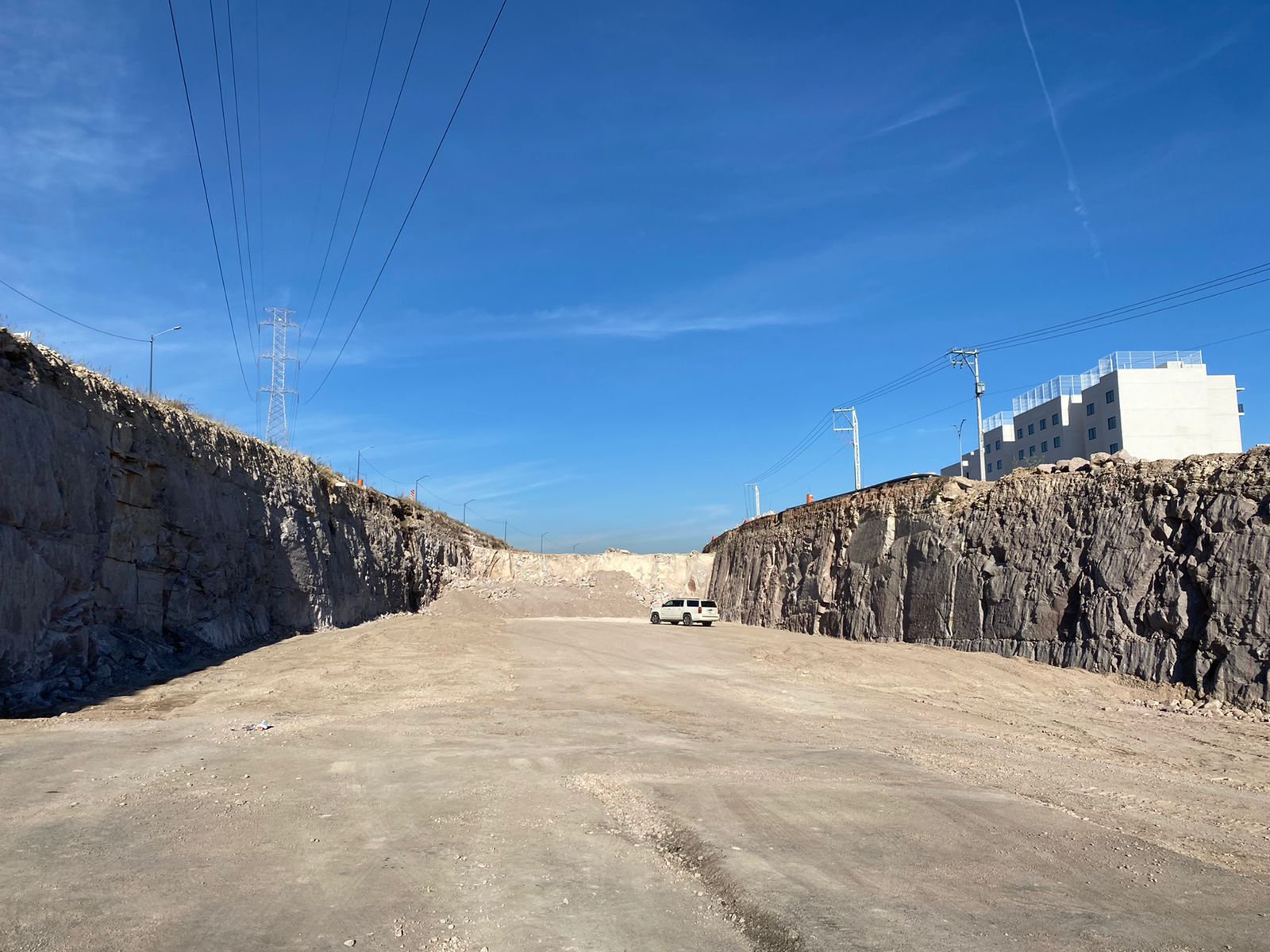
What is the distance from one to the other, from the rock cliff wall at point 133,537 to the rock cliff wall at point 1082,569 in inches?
787

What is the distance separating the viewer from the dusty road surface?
5.29 m

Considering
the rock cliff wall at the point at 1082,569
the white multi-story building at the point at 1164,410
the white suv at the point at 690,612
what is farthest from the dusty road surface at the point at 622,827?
the white multi-story building at the point at 1164,410

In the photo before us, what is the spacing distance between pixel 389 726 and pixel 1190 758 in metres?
11.5

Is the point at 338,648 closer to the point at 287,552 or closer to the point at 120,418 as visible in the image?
the point at 287,552

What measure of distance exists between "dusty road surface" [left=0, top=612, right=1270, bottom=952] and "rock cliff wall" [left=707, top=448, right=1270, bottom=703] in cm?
251

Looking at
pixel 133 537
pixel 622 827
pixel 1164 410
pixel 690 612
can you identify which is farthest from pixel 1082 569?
pixel 1164 410

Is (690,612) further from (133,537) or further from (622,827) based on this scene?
(622,827)

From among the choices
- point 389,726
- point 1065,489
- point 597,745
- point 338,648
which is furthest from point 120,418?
point 1065,489

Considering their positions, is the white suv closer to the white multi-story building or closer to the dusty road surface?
the dusty road surface

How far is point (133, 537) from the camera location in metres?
18.3

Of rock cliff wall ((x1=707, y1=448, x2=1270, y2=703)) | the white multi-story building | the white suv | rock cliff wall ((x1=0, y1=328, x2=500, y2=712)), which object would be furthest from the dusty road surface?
the white multi-story building

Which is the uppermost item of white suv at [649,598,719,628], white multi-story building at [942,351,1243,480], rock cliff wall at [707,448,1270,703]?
white multi-story building at [942,351,1243,480]

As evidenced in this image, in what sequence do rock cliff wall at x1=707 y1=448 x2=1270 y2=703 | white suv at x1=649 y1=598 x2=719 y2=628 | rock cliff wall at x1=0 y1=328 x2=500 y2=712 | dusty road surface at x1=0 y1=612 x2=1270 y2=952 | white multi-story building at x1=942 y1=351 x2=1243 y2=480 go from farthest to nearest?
white multi-story building at x1=942 y1=351 x2=1243 y2=480, white suv at x1=649 y1=598 x2=719 y2=628, rock cliff wall at x1=707 y1=448 x2=1270 y2=703, rock cliff wall at x1=0 y1=328 x2=500 y2=712, dusty road surface at x1=0 y1=612 x2=1270 y2=952

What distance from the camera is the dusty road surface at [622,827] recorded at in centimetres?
529
